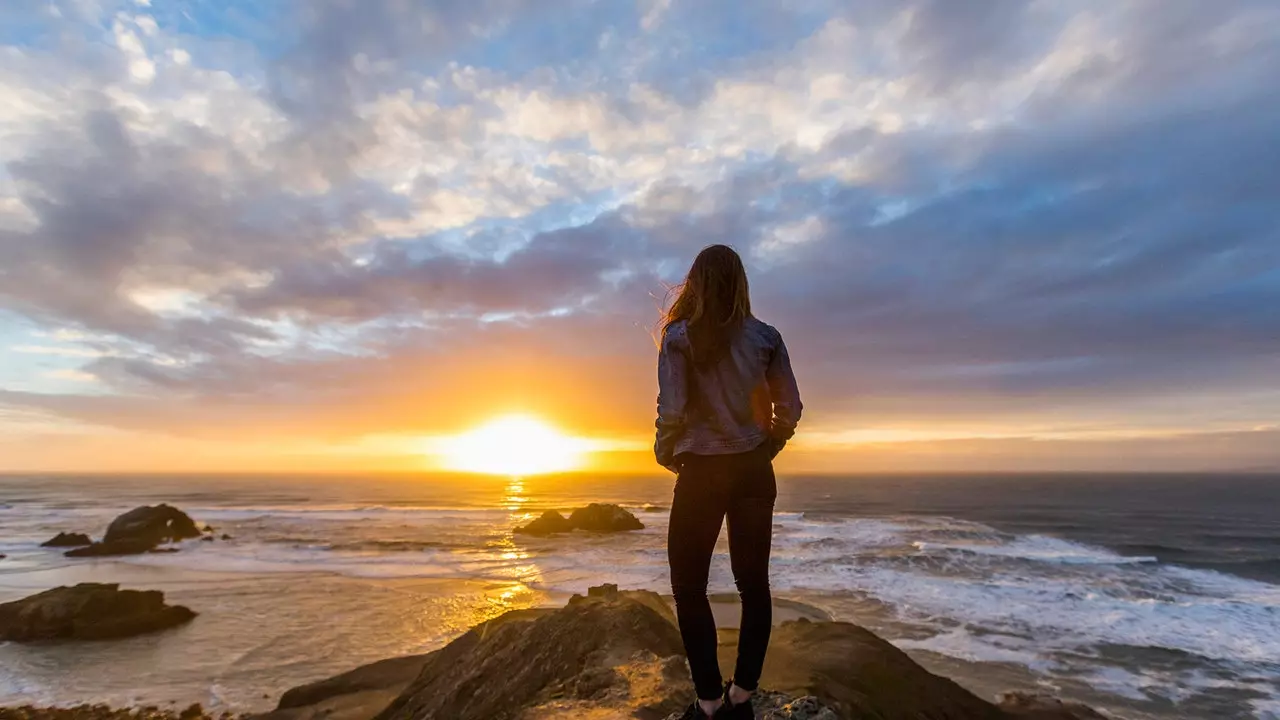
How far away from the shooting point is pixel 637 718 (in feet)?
15.3

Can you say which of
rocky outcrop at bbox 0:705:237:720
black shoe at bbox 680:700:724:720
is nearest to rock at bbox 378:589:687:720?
black shoe at bbox 680:700:724:720

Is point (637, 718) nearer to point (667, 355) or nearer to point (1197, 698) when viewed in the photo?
point (667, 355)

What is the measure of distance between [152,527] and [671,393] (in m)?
44.3

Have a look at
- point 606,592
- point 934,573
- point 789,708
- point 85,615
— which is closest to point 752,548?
point 789,708

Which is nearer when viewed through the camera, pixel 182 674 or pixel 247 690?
pixel 247 690

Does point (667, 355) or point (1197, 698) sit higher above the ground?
point (667, 355)

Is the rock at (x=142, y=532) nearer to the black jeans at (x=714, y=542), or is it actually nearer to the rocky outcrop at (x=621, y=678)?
the rocky outcrop at (x=621, y=678)

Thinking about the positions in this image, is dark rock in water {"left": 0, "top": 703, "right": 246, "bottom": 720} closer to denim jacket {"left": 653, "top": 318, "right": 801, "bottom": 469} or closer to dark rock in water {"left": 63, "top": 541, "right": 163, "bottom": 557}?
denim jacket {"left": 653, "top": 318, "right": 801, "bottom": 469}

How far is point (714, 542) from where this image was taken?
3.02 meters

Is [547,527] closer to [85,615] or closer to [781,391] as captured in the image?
[85,615]

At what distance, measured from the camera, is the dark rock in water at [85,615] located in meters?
15.3

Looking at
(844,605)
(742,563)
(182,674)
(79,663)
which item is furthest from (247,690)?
(844,605)

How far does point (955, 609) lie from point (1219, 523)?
154 feet

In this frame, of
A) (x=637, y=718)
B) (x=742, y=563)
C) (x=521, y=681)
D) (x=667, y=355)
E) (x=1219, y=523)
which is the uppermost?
(x=667, y=355)
